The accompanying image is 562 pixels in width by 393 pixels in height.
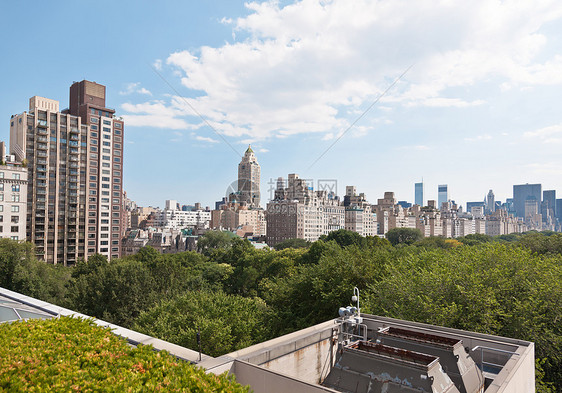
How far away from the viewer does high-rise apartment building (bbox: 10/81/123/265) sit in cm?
7681

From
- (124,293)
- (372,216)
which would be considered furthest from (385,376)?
(372,216)

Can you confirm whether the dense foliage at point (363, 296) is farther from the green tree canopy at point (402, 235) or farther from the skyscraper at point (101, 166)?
the green tree canopy at point (402, 235)

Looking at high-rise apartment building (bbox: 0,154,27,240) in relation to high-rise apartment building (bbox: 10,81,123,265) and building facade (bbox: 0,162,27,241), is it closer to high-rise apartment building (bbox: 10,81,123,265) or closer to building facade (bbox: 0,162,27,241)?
building facade (bbox: 0,162,27,241)

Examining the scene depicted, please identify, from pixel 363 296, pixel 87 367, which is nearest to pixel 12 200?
pixel 363 296

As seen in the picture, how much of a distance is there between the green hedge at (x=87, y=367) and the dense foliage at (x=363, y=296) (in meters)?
12.9

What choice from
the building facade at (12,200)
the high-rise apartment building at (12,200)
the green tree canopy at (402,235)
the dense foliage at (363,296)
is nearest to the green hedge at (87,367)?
the dense foliage at (363,296)

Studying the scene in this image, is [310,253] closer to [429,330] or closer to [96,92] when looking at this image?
[429,330]

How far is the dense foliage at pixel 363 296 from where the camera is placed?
15359mm

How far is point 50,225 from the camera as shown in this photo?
78.2m

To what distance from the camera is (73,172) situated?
8281cm

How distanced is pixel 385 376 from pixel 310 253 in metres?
49.2

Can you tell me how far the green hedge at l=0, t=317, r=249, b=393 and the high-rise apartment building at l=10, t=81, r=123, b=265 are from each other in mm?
80417

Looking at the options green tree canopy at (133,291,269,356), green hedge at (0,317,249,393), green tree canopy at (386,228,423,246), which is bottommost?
green tree canopy at (386,228,423,246)

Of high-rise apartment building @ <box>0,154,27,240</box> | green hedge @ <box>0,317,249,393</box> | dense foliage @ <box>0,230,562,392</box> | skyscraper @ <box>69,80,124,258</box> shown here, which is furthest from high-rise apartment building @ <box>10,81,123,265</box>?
green hedge @ <box>0,317,249,393</box>
